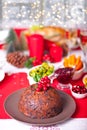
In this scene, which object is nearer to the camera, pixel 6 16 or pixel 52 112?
pixel 52 112

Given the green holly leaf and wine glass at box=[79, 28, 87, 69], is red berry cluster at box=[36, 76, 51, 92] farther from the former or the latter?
wine glass at box=[79, 28, 87, 69]

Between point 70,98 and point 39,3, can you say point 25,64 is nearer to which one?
point 70,98

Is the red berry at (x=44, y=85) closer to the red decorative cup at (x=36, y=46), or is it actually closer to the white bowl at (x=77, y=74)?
the white bowl at (x=77, y=74)

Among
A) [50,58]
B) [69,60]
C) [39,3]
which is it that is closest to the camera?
[69,60]

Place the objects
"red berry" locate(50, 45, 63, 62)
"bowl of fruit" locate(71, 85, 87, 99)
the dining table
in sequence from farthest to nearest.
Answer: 1. "red berry" locate(50, 45, 63, 62)
2. "bowl of fruit" locate(71, 85, 87, 99)
3. the dining table

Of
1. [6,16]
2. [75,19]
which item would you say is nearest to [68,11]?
[75,19]

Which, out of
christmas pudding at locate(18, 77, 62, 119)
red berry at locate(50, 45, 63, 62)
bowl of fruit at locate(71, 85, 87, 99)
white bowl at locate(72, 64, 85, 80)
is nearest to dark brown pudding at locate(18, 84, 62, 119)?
christmas pudding at locate(18, 77, 62, 119)

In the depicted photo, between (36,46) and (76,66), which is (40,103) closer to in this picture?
(76,66)
